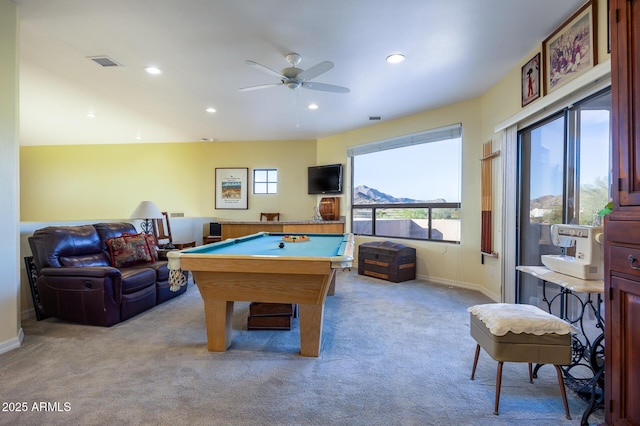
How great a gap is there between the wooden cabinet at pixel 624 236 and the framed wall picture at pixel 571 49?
118 centimetres

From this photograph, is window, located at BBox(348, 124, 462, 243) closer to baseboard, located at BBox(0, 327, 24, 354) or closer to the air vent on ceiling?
the air vent on ceiling

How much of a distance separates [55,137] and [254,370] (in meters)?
7.44

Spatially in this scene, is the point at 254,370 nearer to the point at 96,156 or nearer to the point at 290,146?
the point at 290,146

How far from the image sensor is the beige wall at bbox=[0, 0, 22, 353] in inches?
91.2

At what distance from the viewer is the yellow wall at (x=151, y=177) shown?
21.9 feet

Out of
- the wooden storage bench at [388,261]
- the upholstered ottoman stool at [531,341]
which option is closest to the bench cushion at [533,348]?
the upholstered ottoman stool at [531,341]

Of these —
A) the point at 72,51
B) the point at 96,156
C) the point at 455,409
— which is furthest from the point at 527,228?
the point at 96,156

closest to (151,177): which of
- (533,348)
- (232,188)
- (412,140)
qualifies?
(232,188)

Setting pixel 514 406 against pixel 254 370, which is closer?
pixel 514 406

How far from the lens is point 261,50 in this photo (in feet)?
9.80

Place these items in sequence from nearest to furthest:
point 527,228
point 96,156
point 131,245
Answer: point 527,228 < point 131,245 < point 96,156

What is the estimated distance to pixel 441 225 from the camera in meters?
4.79

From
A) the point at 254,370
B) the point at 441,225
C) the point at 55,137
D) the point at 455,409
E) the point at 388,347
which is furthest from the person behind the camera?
the point at 55,137

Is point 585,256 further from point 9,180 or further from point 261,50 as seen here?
point 9,180
